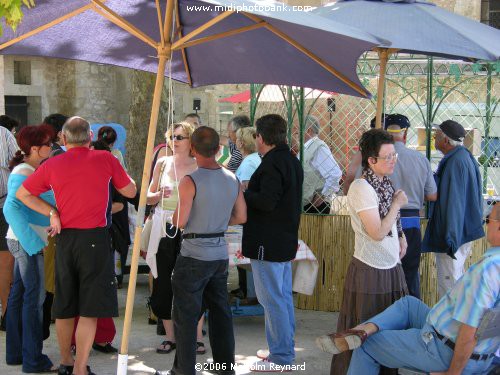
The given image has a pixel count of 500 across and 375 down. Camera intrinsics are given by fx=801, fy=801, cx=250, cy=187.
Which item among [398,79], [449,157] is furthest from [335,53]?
[398,79]

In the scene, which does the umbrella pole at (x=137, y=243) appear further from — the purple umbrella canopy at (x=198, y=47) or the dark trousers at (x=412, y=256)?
the dark trousers at (x=412, y=256)

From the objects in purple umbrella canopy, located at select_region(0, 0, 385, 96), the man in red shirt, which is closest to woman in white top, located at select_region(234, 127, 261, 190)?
purple umbrella canopy, located at select_region(0, 0, 385, 96)

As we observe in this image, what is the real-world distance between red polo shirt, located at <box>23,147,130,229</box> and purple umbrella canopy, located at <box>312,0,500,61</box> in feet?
6.94

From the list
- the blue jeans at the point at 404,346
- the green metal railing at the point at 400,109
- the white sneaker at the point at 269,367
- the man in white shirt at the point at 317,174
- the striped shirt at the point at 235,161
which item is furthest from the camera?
the striped shirt at the point at 235,161

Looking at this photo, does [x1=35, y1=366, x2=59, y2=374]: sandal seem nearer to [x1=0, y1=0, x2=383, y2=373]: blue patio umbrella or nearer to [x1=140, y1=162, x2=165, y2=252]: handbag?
[x1=140, y1=162, x2=165, y2=252]: handbag

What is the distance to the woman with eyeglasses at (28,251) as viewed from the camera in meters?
5.29

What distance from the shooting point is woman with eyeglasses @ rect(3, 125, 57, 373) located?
529 centimetres

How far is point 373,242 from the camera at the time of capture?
495cm

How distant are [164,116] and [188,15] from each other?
7.72 m

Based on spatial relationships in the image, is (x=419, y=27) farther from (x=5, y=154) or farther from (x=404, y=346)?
(x=5, y=154)

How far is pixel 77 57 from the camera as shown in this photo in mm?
6430

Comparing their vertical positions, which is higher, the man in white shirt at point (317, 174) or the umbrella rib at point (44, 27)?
the umbrella rib at point (44, 27)

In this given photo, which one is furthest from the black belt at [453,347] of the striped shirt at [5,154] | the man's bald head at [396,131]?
the striped shirt at [5,154]

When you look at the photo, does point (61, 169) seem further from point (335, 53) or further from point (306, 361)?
point (306, 361)
